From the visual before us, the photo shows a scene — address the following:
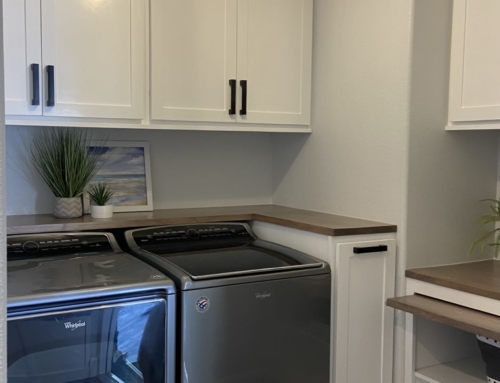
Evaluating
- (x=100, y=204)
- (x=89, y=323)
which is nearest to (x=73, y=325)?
(x=89, y=323)

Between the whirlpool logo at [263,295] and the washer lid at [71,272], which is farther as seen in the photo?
the whirlpool logo at [263,295]

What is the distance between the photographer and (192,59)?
7.62 ft

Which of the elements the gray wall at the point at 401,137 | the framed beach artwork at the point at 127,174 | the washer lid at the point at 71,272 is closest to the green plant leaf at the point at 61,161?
the framed beach artwork at the point at 127,174

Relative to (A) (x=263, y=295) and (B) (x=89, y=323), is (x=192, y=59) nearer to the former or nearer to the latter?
(A) (x=263, y=295)

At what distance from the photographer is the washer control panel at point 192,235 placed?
7.48ft

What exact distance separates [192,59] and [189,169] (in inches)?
23.4

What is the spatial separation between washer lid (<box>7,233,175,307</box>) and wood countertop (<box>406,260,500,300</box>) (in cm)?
97

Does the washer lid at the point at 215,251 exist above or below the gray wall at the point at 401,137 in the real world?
below

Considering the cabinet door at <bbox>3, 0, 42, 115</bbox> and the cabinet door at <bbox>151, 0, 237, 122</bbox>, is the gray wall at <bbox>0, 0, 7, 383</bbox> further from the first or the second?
the cabinet door at <bbox>151, 0, 237, 122</bbox>

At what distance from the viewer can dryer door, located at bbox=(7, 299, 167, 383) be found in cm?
156

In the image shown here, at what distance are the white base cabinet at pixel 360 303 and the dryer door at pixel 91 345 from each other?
694mm

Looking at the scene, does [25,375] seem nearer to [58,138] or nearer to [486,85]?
[58,138]

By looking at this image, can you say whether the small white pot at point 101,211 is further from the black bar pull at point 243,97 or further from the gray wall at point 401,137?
the gray wall at point 401,137

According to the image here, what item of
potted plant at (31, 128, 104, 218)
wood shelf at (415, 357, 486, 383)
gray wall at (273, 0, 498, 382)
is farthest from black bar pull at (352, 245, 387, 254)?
potted plant at (31, 128, 104, 218)
